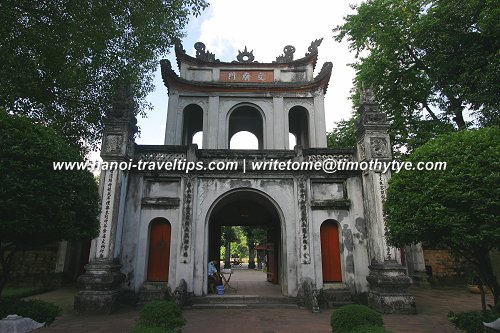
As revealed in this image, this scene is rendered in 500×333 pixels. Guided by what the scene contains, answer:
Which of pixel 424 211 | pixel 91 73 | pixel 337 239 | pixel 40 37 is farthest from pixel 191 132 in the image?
pixel 424 211

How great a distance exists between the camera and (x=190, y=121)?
17609mm

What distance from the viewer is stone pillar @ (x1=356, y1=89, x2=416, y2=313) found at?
9.45 metres

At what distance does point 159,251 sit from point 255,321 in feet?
15.2

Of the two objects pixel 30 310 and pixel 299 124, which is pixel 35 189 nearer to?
pixel 30 310

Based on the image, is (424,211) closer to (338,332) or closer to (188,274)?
(338,332)

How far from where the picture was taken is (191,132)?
18.2m

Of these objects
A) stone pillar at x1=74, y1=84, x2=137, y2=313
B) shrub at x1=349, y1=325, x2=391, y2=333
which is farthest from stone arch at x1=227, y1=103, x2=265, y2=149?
shrub at x1=349, y1=325, x2=391, y2=333

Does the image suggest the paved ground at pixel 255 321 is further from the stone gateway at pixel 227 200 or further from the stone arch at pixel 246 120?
the stone arch at pixel 246 120

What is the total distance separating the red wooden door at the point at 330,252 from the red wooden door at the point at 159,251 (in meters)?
5.78

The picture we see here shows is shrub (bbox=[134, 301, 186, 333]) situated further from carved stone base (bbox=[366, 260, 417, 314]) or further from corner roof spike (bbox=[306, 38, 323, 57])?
corner roof spike (bbox=[306, 38, 323, 57])

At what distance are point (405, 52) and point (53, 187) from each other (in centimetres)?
1609

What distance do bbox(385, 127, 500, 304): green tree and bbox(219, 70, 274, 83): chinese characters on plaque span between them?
10.4 m

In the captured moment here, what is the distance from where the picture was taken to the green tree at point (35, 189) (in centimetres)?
526

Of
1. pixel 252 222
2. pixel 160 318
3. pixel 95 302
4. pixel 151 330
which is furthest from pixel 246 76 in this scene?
pixel 151 330
